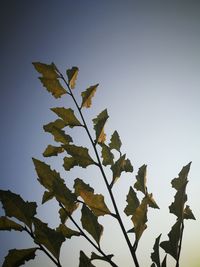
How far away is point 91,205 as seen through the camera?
1963mm

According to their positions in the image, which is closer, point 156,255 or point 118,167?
point 156,255

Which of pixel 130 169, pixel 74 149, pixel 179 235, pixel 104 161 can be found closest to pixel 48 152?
pixel 74 149

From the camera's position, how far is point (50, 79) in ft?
8.81

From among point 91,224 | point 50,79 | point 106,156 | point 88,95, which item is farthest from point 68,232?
point 50,79

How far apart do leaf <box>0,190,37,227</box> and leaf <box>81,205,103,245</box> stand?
32 cm

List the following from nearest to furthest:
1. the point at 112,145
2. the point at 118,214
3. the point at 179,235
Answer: the point at 179,235 → the point at 118,214 → the point at 112,145

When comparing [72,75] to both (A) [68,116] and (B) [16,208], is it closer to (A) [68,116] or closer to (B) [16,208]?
(A) [68,116]

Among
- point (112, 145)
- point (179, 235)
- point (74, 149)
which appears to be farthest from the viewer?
point (112, 145)

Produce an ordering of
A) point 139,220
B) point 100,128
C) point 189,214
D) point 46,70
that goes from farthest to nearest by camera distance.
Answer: point 46,70, point 100,128, point 189,214, point 139,220

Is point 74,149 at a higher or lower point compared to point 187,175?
higher

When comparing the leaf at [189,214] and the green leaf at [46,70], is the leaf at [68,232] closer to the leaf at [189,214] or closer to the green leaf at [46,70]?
the leaf at [189,214]

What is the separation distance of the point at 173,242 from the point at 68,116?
1.39 meters

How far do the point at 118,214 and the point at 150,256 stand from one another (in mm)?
327

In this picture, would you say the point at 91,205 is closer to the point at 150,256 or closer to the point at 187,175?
the point at 150,256
